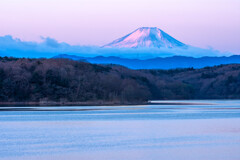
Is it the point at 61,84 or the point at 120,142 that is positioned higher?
the point at 61,84

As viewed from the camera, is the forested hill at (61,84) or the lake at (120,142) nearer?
the lake at (120,142)

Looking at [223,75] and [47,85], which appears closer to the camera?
[47,85]

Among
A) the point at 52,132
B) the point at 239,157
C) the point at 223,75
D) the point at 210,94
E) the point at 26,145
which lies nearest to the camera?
the point at 239,157

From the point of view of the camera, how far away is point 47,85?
90.3 m

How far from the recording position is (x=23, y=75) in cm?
9194

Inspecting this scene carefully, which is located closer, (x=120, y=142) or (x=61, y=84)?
(x=120, y=142)

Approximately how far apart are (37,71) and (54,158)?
72990 mm

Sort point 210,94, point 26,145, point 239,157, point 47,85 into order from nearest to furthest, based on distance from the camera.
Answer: point 239,157
point 26,145
point 47,85
point 210,94

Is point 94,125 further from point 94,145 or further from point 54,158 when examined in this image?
point 54,158

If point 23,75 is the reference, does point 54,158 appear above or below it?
below

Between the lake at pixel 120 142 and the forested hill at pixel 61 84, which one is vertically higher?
the forested hill at pixel 61 84

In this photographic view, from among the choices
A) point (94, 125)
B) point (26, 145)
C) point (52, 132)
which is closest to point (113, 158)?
point (26, 145)

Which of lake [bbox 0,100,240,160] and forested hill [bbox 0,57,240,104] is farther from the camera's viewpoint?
forested hill [bbox 0,57,240,104]

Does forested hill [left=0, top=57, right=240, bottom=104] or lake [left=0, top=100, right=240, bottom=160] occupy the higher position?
forested hill [left=0, top=57, right=240, bottom=104]
